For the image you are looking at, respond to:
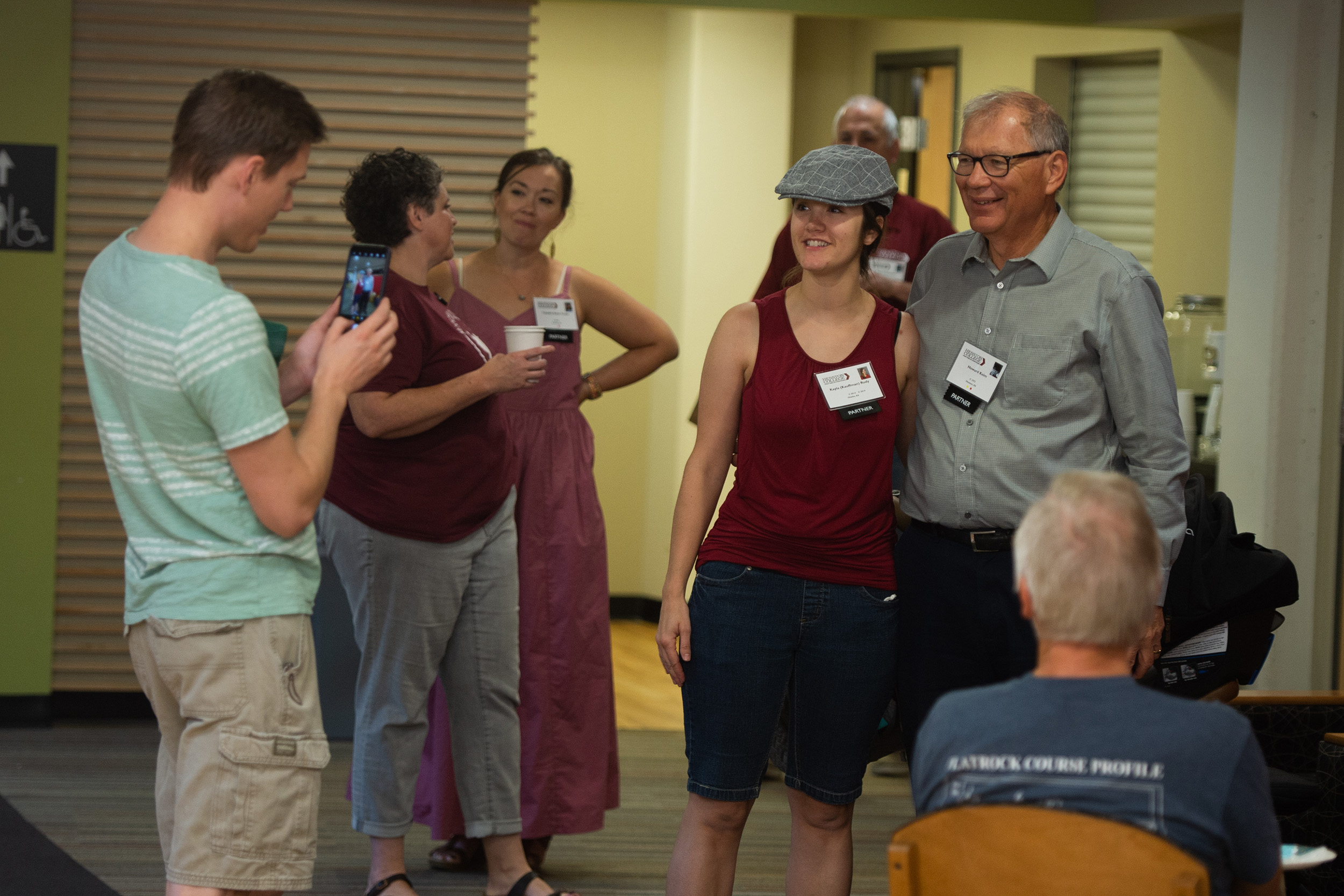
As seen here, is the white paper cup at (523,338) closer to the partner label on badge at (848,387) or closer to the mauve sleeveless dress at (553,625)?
the mauve sleeveless dress at (553,625)

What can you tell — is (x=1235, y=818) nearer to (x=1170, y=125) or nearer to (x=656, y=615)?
(x=1170, y=125)

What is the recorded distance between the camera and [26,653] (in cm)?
495

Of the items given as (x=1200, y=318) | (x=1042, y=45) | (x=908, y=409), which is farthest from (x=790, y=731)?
→ (x=1042, y=45)

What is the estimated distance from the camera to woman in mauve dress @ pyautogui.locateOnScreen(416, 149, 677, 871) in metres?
3.57

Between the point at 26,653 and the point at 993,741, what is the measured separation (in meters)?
4.32

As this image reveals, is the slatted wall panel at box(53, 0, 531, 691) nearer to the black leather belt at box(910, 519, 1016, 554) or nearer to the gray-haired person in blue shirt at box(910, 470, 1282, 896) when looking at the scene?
the black leather belt at box(910, 519, 1016, 554)

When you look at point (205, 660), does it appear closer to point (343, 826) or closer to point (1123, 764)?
point (1123, 764)

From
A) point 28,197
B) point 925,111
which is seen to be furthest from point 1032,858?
point 925,111

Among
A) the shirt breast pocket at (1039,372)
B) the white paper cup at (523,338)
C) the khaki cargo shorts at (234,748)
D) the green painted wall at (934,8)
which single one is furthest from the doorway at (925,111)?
the khaki cargo shorts at (234,748)

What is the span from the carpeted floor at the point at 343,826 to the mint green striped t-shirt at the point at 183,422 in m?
1.77

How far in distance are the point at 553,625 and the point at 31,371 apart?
8.05ft

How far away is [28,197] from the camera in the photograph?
486cm

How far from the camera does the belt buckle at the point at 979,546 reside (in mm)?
2486

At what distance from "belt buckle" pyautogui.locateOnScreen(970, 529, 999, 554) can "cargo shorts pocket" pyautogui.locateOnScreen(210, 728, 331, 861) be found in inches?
47.8
